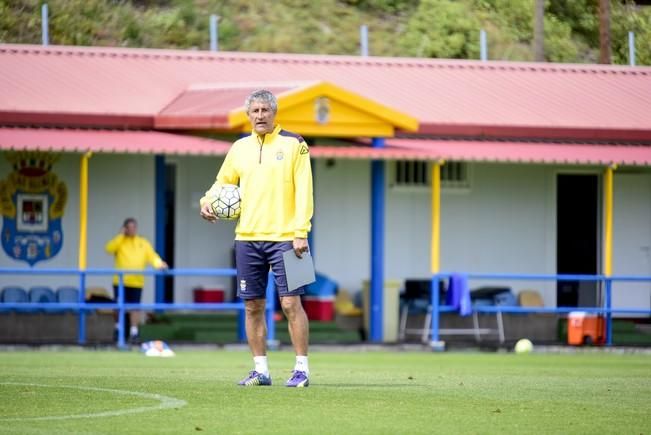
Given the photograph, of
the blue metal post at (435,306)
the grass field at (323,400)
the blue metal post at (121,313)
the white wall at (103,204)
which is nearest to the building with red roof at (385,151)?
the white wall at (103,204)

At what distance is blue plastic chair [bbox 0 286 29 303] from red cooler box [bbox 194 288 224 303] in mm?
2560

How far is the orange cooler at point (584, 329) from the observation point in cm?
2233

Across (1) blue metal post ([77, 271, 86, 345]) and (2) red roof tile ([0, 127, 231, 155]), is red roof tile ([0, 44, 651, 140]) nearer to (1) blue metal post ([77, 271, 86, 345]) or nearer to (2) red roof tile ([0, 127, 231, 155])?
(2) red roof tile ([0, 127, 231, 155])

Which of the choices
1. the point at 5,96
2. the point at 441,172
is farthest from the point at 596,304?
the point at 5,96

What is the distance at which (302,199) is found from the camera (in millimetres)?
10680

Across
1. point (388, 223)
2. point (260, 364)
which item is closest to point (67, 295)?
point (388, 223)

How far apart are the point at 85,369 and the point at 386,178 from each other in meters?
10.8

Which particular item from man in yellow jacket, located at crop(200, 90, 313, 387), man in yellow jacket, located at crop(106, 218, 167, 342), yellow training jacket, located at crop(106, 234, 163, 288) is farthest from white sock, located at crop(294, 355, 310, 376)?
yellow training jacket, located at crop(106, 234, 163, 288)

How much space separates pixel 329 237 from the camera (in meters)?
23.6

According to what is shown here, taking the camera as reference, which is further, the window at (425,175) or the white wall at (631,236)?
the white wall at (631,236)

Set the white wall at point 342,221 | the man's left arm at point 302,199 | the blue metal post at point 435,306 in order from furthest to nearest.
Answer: the white wall at point 342,221
the blue metal post at point 435,306
the man's left arm at point 302,199

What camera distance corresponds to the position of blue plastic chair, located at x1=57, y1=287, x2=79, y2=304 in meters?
21.9

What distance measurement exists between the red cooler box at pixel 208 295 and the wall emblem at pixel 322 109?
3.37 metres

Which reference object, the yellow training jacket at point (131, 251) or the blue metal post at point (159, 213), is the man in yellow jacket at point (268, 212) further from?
the blue metal post at point (159, 213)
